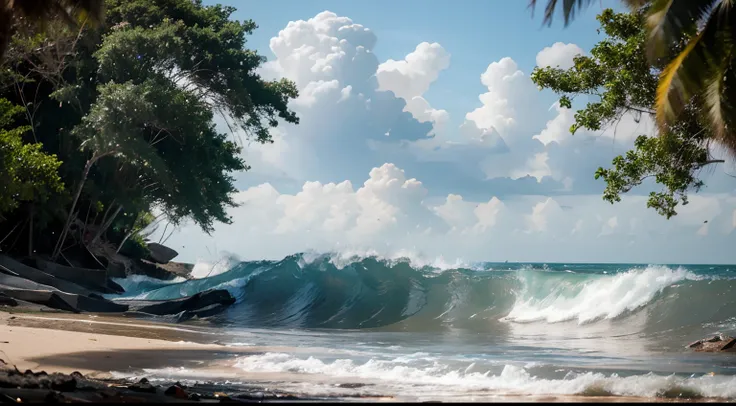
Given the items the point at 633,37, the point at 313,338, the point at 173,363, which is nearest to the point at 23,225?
the point at 313,338

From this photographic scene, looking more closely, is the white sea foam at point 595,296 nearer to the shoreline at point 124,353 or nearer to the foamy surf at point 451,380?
the shoreline at point 124,353

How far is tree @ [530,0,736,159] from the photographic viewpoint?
9805 millimetres

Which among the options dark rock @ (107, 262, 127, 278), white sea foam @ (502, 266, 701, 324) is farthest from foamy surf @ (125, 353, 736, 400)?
dark rock @ (107, 262, 127, 278)

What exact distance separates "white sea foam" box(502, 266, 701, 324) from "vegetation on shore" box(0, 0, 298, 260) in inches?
483

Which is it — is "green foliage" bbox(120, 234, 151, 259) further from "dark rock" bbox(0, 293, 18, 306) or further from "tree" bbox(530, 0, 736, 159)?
"tree" bbox(530, 0, 736, 159)

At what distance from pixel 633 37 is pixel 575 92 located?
167cm

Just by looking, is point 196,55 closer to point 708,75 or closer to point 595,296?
point 595,296

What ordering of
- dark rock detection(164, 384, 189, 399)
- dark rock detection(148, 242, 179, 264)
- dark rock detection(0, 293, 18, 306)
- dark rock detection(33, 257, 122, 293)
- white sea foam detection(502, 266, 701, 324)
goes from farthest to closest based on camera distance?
dark rock detection(148, 242, 179, 264), dark rock detection(33, 257, 122, 293), white sea foam detection(502, 266, 701, 324), dark rock detection(0, 293, 18, 306), dark rock detection(164, 384, 189, 399)

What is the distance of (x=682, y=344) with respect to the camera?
15.4 meters

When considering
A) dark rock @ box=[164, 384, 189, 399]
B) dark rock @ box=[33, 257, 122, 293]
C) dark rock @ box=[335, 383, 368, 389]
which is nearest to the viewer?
dark rock @ box=[164, 384, 189, 399]

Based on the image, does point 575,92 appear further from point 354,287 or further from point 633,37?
point 354,287

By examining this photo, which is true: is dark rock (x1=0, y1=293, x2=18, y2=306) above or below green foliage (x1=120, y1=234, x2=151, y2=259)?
below

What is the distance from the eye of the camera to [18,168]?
70.6 ft

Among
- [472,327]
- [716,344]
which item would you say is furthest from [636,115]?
[472,327]
